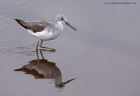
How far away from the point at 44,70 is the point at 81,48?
142cm

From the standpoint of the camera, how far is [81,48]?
391 inches

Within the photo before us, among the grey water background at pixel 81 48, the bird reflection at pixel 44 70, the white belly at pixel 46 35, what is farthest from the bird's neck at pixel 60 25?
the bird reflection at pixel 44 70

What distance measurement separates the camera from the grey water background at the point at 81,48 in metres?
7.98

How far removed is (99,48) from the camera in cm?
993

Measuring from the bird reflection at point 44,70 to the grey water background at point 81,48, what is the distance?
113 millimetres

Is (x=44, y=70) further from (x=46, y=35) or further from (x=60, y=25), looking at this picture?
(x=60, y=25)

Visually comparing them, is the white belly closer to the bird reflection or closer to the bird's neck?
the bird's neck

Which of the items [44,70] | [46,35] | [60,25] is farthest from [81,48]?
[44,70]

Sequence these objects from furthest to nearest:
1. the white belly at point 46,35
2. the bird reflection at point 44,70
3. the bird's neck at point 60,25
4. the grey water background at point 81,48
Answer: the bird's neck at point 60,25 → the white belly at point 46,35 → the bird reflection at point 44,70 → the grey water background at point 81,48

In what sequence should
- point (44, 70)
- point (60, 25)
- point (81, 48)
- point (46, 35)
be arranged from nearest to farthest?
point (44, 70)
point (46, 35)
point (81, 48)
point (60, 25)

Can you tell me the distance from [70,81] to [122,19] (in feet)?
12.6

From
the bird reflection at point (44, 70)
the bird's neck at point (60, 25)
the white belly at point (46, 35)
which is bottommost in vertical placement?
the bird reflection at point (44, 70)

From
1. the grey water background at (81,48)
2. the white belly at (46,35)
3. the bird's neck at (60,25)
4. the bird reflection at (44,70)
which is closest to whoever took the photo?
the grey water background at (81,48)

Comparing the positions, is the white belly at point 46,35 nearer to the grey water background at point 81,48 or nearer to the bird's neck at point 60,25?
the bird's neck at point 60,25
